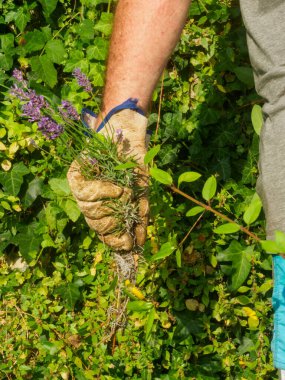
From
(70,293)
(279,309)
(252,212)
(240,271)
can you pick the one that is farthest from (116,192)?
(70,293)

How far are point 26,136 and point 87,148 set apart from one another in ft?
3.52

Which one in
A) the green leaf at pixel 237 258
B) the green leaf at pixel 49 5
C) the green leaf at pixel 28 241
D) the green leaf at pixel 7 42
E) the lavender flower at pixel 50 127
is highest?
the green leaf at pixel 49 5

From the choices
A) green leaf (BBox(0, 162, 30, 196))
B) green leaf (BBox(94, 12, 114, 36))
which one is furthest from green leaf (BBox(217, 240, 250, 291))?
green leaf (BBox(94, 12, 114, 36))

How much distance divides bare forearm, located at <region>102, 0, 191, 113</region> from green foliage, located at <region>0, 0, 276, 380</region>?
0.80m

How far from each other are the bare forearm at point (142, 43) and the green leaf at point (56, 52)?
48.3 inches

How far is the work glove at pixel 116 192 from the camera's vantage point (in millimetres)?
1529

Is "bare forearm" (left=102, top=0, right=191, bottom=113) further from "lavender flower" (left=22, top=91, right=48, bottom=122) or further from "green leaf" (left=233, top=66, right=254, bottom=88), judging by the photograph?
"green leaf" (left=233, top=66, right=254, bottom=88)

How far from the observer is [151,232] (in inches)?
96.9

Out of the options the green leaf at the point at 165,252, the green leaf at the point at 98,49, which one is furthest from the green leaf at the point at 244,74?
the green leaf at the point at 165,252

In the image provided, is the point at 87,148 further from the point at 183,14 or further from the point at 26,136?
the point at 26,136

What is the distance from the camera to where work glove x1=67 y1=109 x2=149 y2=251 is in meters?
1.53

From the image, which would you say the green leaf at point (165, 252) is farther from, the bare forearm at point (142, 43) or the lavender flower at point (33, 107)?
the lavender flower at point (33, 107)

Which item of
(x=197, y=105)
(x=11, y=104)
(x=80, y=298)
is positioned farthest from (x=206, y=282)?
(x=11, y=104)

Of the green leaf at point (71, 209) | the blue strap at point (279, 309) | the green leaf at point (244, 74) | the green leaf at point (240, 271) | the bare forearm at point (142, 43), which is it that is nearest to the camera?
the blue strap at point (279, 309)
